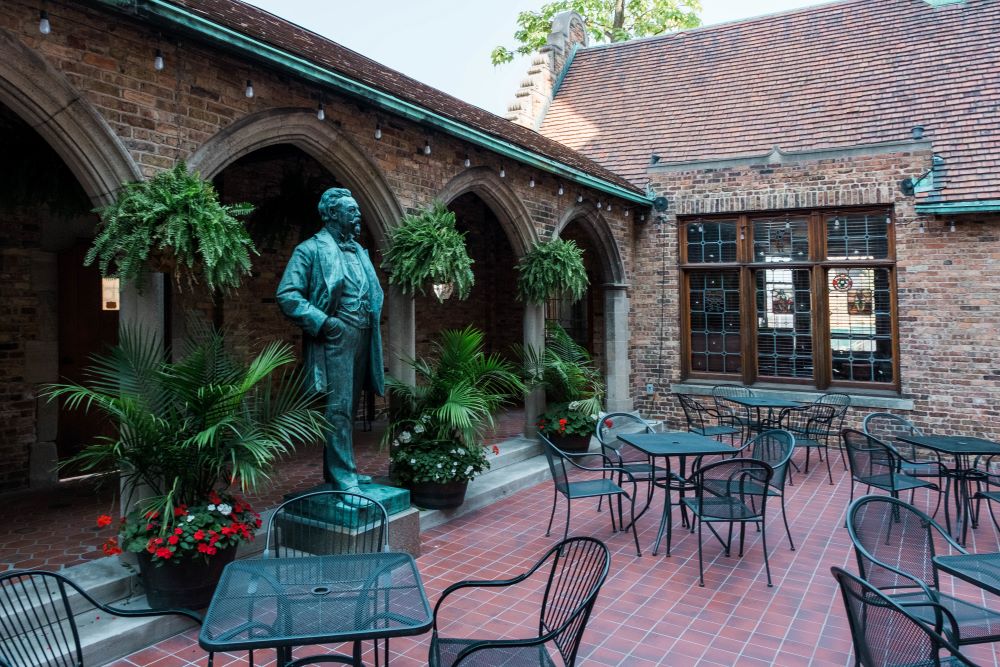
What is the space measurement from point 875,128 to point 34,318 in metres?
10.0

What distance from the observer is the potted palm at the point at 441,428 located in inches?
229

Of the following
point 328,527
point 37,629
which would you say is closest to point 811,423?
point 328,527

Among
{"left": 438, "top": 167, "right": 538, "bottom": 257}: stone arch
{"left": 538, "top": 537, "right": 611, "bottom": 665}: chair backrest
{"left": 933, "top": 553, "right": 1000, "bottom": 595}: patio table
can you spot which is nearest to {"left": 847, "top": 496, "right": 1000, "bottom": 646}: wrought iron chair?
{"left": 933, "top": 553, "right": 1000, "bottom": 595}: patio table

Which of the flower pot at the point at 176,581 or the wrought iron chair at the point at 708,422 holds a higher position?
the wrought iron chair at the point at 708,422

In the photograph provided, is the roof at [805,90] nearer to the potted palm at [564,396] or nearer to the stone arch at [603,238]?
the stone arch at [603,238]

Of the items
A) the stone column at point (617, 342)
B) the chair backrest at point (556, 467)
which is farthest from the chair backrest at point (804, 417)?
the chair backrest at point (556, 467)

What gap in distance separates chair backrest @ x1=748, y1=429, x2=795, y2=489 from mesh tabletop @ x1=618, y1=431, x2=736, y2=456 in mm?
224

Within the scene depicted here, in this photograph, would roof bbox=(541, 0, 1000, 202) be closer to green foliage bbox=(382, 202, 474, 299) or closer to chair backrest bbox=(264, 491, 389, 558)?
green foliage bbox=(382, 202, 474, 299)

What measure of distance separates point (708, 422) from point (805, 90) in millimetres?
5127

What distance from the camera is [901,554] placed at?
347 centimetres

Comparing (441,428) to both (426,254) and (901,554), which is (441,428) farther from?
(901,554)

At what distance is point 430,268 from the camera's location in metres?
5.80

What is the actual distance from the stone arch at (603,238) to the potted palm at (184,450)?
554 centimetres

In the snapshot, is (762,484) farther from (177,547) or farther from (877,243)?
(877,243)
